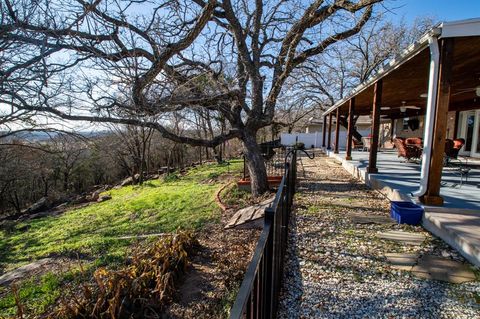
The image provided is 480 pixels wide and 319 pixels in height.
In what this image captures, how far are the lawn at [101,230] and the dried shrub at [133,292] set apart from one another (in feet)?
5.08

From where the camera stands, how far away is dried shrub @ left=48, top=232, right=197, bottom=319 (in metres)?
2.86

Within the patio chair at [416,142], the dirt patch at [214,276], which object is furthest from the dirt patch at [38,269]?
the patio chair at [416,142]

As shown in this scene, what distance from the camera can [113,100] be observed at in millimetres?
4090

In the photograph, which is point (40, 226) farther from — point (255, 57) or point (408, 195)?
point (408, 195)

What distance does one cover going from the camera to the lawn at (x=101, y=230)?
5301 mm

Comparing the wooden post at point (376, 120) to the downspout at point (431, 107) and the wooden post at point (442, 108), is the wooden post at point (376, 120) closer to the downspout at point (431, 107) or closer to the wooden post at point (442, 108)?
the downspout at point (431, 107)

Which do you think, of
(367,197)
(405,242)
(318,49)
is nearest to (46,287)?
(405,242)

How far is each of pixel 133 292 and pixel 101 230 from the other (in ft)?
16.9

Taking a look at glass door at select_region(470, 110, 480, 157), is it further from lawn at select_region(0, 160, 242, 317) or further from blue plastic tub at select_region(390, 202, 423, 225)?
lawn at select_region(0, 160, 242, 317)

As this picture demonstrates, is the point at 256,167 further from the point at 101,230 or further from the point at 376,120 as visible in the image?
the point at 101,230

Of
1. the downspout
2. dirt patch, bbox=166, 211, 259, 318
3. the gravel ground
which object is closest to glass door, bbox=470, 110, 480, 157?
the downspout

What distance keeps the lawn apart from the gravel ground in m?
3.23

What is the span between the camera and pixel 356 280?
8.24 ft

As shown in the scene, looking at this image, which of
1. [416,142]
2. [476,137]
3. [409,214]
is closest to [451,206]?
[409,214]
